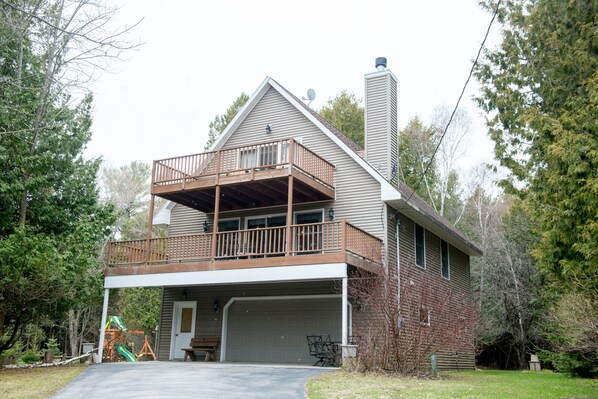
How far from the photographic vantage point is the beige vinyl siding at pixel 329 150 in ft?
58.5

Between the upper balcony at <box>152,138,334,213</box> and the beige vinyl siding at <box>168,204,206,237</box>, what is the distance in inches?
44.5

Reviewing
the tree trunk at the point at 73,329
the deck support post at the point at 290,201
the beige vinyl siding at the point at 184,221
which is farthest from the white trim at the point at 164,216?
the tree trunk at the point at 73,329

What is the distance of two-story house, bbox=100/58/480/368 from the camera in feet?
53.5

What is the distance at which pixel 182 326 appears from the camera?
20.1 m

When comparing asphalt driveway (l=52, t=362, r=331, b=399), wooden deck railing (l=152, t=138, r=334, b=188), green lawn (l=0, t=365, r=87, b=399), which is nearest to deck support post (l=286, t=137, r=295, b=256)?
wooden deck railing (l=152, t=138, r=334, b=188)

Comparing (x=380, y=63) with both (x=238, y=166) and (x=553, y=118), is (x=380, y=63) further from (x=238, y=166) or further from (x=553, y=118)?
(x=553, y=118)

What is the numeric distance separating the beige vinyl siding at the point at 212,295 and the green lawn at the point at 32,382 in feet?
16.8

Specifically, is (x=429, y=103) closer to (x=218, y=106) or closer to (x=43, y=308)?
(x=218, y=106)

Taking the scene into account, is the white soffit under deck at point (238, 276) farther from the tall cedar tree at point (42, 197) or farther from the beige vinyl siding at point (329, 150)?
the beige vinyl siding at point (329, 150)

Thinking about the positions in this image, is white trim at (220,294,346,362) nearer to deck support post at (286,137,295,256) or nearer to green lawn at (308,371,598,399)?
deck support post at (286,137,295,256)

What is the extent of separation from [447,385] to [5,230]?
1318 cm

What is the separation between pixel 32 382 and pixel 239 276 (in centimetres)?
584

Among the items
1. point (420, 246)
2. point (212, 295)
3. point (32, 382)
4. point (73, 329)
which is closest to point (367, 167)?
point (420, 246)

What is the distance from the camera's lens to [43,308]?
1708cm
